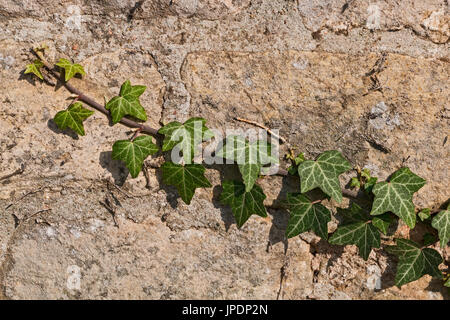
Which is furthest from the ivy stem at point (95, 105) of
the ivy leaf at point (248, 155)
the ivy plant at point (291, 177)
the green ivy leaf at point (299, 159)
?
the green ivy leaf at point (299, 159)

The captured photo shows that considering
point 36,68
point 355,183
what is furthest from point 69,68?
point 355,183

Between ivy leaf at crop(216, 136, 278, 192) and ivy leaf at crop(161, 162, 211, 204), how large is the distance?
101mm

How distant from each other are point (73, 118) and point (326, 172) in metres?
0.89

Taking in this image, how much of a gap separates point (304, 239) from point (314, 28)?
2.50 ft

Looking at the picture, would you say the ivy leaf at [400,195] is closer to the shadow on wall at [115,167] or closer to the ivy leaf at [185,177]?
the ivy leaf at [185,177]

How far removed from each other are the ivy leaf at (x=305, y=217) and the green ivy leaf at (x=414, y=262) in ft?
0.92

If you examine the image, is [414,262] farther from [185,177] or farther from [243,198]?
[185,177]

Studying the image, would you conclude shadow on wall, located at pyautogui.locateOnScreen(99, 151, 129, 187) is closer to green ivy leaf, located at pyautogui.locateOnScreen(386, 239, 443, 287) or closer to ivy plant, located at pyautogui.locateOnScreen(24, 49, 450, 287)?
ivy plant, located at pyautogui.locateOnScreen(24, 49, 450, 287)

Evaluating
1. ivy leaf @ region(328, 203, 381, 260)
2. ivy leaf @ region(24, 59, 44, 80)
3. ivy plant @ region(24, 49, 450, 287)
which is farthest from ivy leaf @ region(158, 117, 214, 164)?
ivy leaf @ region(328, 203, 381, 260)

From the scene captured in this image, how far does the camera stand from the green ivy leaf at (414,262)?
4.93ft

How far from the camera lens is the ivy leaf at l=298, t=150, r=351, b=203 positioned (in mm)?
1440

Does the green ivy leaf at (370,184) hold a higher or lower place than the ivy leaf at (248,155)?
lower

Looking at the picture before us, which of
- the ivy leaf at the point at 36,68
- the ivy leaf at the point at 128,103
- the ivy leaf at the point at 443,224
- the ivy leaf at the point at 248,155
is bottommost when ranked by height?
the ivy leaf at the point at 443,224

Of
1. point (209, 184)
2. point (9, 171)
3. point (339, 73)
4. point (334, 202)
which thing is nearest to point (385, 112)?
point (339, 73)
